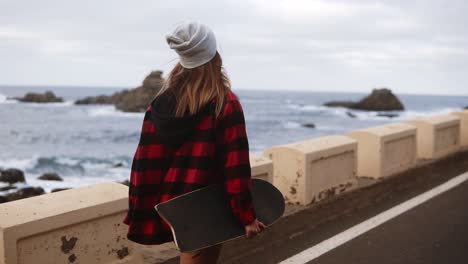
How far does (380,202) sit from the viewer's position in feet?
23.0

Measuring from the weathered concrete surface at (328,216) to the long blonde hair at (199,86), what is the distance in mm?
2487

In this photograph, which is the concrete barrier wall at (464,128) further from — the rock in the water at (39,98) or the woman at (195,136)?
the rock in the water at (39,98)

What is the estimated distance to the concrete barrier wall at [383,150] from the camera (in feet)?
27.7

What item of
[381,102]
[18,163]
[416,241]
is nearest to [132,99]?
[381,102]

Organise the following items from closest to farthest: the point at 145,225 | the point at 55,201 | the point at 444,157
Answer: the point at 145,225
the point at 55,201
the point at 444,157

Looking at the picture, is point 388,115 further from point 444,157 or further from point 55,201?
point 55,201

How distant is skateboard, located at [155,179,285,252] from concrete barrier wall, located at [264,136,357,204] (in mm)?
4006

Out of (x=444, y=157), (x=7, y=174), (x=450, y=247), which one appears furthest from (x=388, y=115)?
(x=450, y=247)

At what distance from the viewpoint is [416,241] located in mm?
5336

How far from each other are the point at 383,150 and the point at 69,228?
19.3 ft

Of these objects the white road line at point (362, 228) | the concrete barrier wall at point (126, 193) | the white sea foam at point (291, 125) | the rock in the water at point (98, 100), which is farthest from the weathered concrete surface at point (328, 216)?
the rock in the water at point (98, 100)

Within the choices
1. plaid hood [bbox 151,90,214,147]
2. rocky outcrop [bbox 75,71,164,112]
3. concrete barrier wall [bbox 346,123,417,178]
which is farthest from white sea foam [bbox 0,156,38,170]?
plaid hood [bbox 151,90,214,147]

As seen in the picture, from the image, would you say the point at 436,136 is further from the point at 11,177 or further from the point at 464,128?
the point at 11,177

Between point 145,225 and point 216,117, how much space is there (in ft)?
2.20
